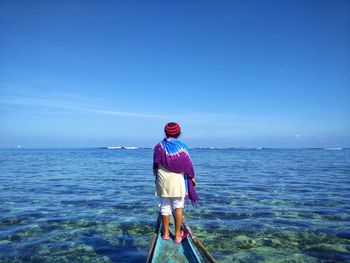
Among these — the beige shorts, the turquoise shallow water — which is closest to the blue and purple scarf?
the beige shorts

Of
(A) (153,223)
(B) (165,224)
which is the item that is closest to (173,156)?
(B) (165,224)

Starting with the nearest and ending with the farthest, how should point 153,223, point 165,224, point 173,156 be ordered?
point 173,156, point 165,224, point 153,223

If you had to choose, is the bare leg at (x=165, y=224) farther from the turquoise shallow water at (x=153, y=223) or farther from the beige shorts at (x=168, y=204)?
the turquoise shallow water at (x=153, y=223)

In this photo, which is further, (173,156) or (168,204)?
(168,204)

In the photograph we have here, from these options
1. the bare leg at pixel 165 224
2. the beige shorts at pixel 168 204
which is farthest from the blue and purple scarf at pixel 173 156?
the bare leg at pixel 165 224

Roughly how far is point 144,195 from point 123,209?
11.4ft

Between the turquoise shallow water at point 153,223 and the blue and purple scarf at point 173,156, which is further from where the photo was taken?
the turquoise shallow water at point 153,223

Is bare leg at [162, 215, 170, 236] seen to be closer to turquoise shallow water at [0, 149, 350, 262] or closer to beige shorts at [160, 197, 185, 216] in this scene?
beige shorts at [160, 197, 185, 216]

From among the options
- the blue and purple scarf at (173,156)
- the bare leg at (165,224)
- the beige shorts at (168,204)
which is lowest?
the bare leg at (165,224)

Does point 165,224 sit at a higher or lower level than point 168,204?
lower

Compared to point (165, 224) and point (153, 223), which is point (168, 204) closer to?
point (165, 224)

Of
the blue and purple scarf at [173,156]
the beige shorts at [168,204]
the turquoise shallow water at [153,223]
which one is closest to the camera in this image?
the blue and purple scarf at [173,156]

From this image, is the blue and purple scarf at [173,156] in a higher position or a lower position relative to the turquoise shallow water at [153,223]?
higher

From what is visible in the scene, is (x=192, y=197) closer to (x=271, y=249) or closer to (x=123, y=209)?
(x=271, y=249)
